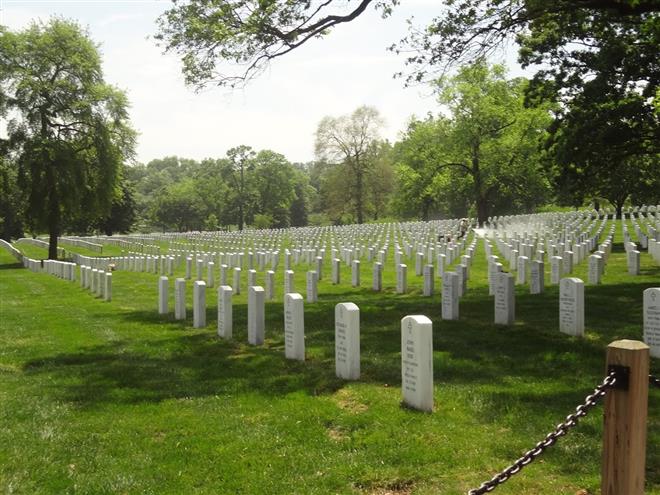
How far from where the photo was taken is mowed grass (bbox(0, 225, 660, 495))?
494 cm

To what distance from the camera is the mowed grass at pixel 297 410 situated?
494cm

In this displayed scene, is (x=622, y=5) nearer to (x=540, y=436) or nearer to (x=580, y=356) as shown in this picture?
(x=580, y=356)

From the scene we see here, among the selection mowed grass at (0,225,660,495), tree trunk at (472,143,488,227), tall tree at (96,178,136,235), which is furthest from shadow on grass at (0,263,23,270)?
tall tree at (96,178,136,235)

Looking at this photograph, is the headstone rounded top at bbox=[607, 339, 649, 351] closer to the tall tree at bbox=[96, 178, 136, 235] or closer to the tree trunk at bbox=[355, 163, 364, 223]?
the tree trunk at bbox=[355, 163, 364, 223]

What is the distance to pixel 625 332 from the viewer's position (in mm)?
9906

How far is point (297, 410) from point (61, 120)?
36119 mm

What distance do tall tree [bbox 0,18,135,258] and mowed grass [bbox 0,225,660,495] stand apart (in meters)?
25.8

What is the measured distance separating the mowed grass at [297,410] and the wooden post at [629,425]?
97 cm

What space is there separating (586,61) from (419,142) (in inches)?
1583

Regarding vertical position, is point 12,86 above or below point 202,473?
above

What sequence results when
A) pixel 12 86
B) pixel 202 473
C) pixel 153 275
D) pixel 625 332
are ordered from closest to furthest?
pixel 202 473 → pixel 625 332 → pixel 153 275 → pixel 12 86

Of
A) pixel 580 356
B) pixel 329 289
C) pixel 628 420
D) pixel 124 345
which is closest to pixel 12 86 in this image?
pixel 329 289

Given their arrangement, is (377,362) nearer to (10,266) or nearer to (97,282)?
(97,282)

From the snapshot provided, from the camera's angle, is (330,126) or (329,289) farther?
(330,126)
